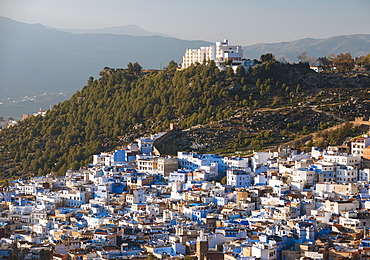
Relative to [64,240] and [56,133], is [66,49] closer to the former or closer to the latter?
[56,133]

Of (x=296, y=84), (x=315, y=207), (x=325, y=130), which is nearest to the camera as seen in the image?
(x=315, y=207)

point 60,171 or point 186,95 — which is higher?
point 186,95

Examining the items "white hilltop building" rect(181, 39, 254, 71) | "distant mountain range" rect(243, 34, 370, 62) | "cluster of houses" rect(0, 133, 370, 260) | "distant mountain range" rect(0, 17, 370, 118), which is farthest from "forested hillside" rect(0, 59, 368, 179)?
"distant mountain range" rect(243, 34, 370, 62)

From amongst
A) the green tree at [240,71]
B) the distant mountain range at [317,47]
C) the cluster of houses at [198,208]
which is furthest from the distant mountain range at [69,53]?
the cluster of houses at [198,208]

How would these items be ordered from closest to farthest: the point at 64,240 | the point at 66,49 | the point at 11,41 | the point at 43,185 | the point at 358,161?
the point at 64,240 < the point at 358,161 < the point at 43,185 < the point at 11,41 < the point at 66,49

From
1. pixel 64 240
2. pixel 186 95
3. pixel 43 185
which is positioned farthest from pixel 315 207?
pixel 186 95

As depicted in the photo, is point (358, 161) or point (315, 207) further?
point (358, 161)

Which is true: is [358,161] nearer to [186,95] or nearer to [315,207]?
[315,207]
